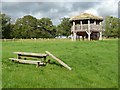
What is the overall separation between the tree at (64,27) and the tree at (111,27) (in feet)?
49.6

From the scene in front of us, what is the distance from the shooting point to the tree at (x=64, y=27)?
106631mm

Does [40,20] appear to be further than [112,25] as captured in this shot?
Yes

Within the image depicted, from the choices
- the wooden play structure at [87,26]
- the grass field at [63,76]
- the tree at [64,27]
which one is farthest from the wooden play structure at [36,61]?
the tree at [64,27]

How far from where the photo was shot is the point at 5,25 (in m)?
92.0

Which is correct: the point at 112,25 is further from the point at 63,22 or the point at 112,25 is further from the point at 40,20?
the point at 40,20

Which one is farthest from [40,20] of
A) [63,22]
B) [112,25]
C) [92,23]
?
[92,23]

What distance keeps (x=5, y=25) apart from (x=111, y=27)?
142ft

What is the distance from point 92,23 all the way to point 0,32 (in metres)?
42.0

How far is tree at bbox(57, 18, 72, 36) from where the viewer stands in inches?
4198

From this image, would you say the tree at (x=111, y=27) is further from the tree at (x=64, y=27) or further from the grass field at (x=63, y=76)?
the grass field at (x=63, y=76)

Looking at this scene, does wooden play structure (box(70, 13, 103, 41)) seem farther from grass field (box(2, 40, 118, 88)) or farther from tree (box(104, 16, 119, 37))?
tree (box(104, 16, 119, 37))

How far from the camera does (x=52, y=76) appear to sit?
13273mm

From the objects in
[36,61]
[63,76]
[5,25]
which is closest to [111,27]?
[5,25]

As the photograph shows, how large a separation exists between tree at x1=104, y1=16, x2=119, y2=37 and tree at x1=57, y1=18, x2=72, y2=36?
15132 mm
